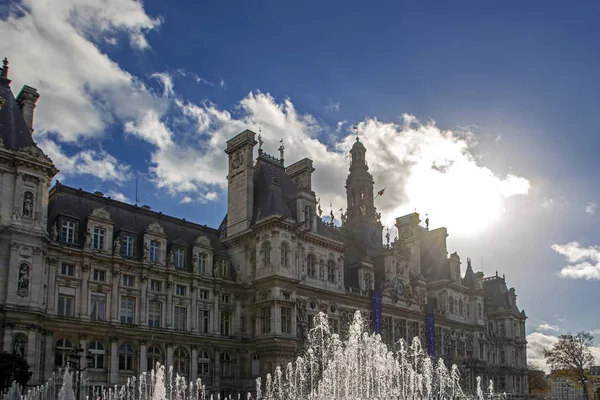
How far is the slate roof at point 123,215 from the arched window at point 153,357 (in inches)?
329

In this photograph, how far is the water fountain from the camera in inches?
1989

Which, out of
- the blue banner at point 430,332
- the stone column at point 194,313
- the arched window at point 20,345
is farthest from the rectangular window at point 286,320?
the blue banner at point 430,332

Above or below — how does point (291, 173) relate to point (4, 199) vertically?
above

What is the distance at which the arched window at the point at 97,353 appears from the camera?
48406 millimetres

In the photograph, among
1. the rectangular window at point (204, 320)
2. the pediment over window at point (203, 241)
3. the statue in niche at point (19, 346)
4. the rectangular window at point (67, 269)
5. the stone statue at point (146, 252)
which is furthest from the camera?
the pediment over window at point (203, 241)

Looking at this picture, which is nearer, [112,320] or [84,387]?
[84,387]

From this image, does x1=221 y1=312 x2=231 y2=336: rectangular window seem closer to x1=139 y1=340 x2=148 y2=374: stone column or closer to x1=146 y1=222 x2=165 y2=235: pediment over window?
x1=139 y1=340 x2=148 y2=374: stone column

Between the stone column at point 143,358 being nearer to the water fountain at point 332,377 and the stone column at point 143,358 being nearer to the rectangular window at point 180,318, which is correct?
the water fountain at point 332,377

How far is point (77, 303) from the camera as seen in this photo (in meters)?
48.2

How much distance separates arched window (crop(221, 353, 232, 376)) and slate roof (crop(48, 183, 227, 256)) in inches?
387

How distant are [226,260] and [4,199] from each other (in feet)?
74.6

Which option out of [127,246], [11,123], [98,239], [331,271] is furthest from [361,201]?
[11,123]

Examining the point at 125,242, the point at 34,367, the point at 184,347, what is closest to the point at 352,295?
the point at 184,347

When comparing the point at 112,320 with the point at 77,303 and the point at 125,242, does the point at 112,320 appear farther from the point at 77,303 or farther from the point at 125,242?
the point at 125,242
